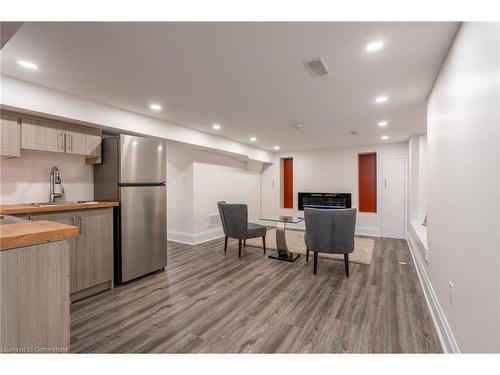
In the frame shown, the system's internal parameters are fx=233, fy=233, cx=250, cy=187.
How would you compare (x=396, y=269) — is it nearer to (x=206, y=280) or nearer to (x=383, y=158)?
(x=206, y=280)

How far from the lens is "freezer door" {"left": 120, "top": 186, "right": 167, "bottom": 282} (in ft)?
9.89

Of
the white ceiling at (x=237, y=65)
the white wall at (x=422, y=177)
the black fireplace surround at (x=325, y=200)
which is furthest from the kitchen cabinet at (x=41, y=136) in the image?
the white wall at (x=422, y=177)

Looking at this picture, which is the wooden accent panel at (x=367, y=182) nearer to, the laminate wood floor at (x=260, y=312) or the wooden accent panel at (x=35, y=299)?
the laminate wood floor at (x=260, y=312)

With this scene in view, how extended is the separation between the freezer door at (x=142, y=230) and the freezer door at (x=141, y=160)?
0.14 metres

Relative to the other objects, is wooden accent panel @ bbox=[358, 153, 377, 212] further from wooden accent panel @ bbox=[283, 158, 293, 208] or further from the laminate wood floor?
the laminate wood floor

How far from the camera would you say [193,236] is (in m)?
4.98

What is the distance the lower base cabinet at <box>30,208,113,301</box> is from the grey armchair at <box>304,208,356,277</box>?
2.64m

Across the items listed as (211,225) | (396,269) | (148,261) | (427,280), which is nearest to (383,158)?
(396,269)

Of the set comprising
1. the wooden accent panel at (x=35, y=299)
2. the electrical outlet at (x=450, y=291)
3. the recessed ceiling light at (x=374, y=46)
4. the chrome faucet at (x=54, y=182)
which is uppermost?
the recessed ceiling light at (x=374, y=46)

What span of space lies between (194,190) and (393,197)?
187 inches

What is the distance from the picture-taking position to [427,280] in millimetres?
2633

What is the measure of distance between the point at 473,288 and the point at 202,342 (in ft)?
6.00

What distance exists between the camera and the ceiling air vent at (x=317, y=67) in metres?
1.93

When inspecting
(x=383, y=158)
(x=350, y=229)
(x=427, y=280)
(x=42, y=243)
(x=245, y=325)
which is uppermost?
(x=383, y=158)
